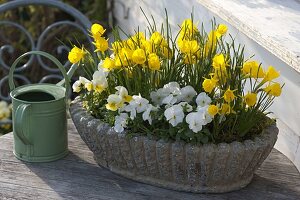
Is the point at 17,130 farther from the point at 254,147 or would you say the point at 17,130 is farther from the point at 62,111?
the point at 254,147

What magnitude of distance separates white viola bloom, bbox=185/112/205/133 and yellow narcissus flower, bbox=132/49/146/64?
0.18 m

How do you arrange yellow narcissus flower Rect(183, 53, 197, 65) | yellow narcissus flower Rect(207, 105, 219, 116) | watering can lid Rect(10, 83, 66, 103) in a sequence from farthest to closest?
1. watering can lid Rect(10, 83, 66, 103)
2. yellow narcissus flower Rect(183, 53, 197, 65)
3. yellow narcissus flower Rect(207, 105, 219, 116)

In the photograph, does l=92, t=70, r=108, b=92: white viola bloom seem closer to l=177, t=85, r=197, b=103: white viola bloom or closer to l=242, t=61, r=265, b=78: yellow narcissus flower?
l=177, t=85, r=197, b=103: white viola bloom

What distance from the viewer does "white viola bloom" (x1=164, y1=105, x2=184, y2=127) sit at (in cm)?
156

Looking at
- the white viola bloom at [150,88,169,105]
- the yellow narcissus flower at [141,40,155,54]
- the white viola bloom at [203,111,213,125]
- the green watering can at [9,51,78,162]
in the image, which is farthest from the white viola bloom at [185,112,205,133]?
the green watering can at [9,51,78,162]

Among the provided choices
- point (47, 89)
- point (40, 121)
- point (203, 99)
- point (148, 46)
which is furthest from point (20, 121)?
point (203, 99)

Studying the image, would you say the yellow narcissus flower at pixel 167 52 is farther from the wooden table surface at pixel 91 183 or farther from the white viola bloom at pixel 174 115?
the wooden table surface at pixel 91 183

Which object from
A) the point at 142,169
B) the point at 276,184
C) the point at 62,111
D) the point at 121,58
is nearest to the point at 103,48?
the point at 121,58

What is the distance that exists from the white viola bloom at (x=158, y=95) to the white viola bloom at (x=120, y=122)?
0.26 feet

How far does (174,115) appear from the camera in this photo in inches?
61.4

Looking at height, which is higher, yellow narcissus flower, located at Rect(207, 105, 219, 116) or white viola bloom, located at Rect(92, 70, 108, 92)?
yellow narcissus flower, located at Rect(207, 105, 219, 116)

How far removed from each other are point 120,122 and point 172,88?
0.15 m

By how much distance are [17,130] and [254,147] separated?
0.63m

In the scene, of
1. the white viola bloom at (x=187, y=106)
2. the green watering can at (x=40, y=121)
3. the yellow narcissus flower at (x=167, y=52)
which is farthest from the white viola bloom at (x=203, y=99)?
A: the green watering can at (x=40, y=121)
